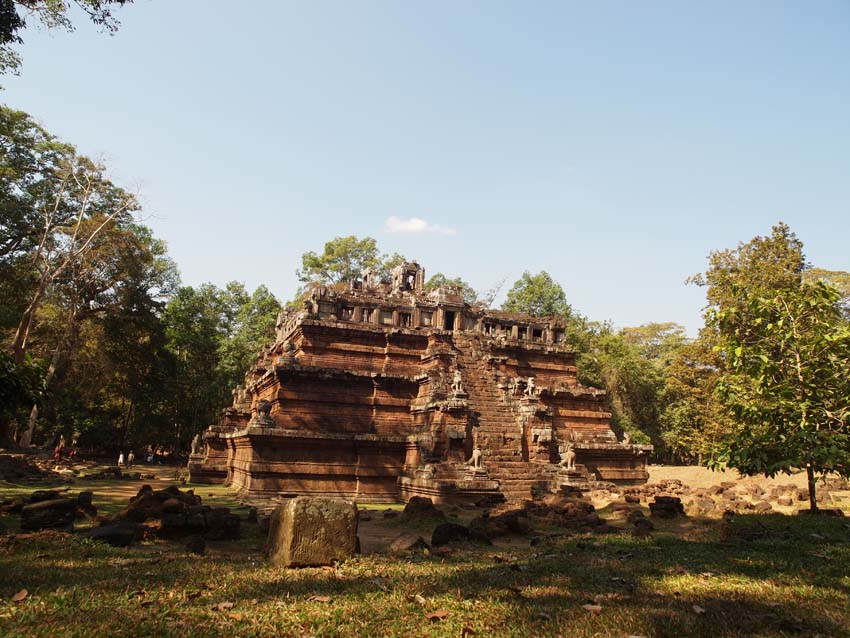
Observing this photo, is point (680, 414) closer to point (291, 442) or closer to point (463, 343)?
point (463, 343)

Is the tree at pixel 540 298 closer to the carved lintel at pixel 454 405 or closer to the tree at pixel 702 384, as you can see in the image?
the tree at pixel 702 384

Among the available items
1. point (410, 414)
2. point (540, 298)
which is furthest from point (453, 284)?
point (410, 414)

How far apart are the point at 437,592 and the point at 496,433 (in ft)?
56.3

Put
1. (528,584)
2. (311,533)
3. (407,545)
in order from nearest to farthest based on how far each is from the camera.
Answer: (528,584)
(311,533)
(407,545)

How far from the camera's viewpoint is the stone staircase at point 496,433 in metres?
21.6

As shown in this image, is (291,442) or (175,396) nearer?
(291,442)

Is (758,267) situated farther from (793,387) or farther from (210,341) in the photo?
(210,341)

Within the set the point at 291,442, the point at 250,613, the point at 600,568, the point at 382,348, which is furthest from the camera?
the point at 382,348

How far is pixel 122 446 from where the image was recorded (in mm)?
51312

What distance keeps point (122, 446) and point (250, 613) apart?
53093mm

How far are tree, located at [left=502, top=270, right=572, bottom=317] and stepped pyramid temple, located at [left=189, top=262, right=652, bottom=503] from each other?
68.1ft

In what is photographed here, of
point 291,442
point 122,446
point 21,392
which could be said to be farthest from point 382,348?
point 122,446

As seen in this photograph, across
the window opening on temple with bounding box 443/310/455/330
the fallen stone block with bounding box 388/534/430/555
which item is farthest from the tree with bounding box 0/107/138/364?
the fallen stone block with bounding box 388/534/430/555

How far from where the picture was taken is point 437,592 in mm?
6816
